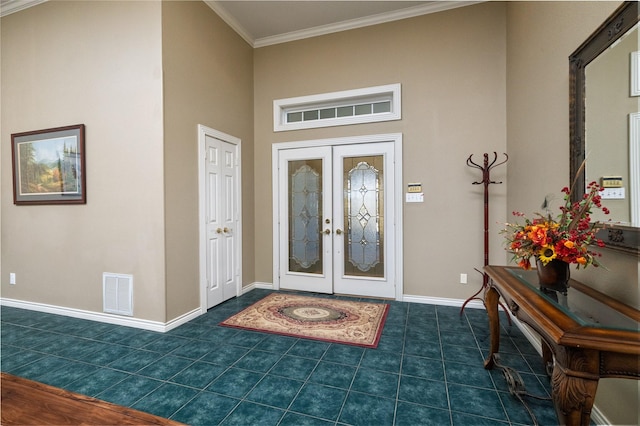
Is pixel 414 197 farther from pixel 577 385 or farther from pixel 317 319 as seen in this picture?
pixel 577 385

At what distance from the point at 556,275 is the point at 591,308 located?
31 centimetres

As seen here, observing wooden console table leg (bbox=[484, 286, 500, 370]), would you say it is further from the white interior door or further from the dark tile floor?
the white interior door

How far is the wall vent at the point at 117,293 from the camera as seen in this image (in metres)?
3.11

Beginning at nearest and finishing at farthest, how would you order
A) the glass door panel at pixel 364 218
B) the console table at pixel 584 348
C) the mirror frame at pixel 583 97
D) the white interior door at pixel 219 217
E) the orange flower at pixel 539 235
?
the console table at pixel 584 348 < the mirror frame at pixel 583 97 < the orange flower at pixel 539 235 < the white interior door at pixel 219 217 < the glass door panel at pixel 364 218

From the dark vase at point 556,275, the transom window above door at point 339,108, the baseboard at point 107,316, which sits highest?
the transom window above door at point 339,108

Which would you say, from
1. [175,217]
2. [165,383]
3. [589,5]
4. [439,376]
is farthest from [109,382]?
[589,5]

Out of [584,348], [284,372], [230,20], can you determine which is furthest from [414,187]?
[230,20]

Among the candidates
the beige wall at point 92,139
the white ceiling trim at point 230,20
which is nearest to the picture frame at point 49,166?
the beige wall at point 92,139

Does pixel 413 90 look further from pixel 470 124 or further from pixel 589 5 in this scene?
pixel 589 5

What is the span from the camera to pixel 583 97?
1.87 meters

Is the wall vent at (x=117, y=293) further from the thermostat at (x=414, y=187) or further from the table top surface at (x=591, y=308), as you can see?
the table top surface at (x=591, y=308)

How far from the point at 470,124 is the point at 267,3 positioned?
9.89 ft

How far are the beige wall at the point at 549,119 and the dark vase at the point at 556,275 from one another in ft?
0.71

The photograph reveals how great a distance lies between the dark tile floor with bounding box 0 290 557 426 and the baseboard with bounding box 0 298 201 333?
0.07 metres
